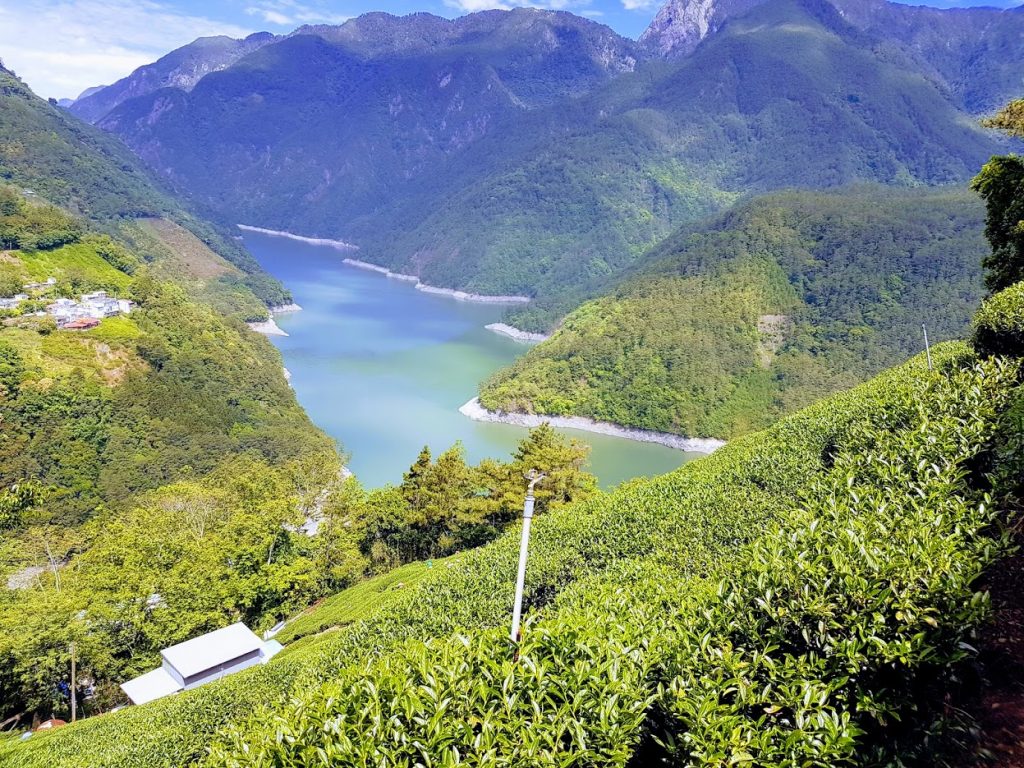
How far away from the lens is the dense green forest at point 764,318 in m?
65.1

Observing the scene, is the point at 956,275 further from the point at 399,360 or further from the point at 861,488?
the point at 861,488

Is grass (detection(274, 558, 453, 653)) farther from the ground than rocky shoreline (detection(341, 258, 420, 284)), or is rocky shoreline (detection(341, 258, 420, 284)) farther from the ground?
rocky shoreline (detection(341, 258, 420, 284))

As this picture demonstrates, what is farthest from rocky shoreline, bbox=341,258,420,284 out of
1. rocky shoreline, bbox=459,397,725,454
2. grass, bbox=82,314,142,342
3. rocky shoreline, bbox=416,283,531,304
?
grass, bbox=82,314,142,342

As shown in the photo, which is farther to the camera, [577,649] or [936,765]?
[577,649]

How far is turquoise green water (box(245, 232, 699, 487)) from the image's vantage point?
56250 mm

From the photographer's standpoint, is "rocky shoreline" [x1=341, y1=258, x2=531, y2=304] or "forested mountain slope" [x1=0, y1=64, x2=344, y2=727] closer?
"forested mountain slope" [x1=0, y1=64, x2=344, y2=727]

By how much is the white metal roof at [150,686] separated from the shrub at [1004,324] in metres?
22.8

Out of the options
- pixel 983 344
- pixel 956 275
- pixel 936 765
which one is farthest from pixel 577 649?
pixel 956 275

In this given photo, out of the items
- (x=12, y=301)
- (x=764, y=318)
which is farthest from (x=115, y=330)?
(x=764, y=318)

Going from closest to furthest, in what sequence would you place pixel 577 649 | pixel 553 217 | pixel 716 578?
pixel 577 649
pixel 716 578
pixel 553 217

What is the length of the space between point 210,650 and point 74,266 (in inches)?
2489

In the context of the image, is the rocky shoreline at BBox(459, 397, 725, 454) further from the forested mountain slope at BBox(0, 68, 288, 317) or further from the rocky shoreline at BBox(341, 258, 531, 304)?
the rocky shoreline at BBox(341, 258, 531, 304)

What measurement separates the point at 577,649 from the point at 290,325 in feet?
341

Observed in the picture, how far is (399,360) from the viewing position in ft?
272
